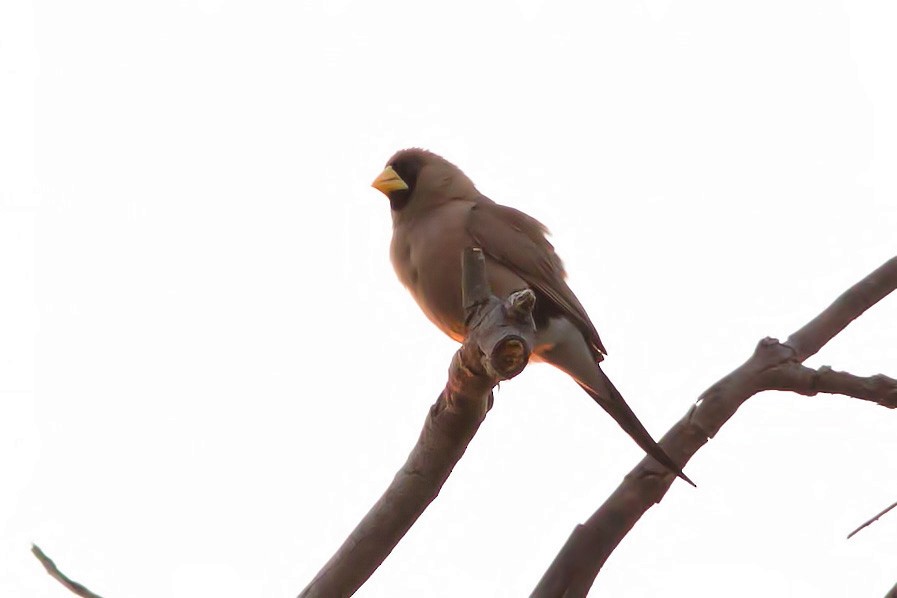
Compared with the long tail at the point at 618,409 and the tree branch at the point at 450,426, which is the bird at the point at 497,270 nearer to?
the long tail at the point at 618,409

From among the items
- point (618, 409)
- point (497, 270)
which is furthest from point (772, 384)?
point (497, 270)

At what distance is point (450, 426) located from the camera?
262 centimetres

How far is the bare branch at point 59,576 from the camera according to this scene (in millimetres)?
2283

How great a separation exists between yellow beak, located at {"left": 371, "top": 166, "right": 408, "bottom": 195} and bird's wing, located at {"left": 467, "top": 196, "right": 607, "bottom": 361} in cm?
47

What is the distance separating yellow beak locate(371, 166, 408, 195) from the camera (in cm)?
495

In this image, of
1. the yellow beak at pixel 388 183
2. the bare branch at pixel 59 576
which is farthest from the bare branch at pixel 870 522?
the yellow beak at pixel 388 183

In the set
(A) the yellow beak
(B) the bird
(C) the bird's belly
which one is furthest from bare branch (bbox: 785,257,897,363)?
(A) the yellow beak

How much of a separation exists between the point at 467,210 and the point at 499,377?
6.69 feet

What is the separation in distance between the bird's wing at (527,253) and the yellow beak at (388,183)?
1.54 ft

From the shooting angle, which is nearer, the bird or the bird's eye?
the bird

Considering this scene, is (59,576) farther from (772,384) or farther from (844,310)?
(844,310)

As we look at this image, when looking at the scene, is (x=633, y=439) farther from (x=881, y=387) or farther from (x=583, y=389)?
(x=881, y=387)

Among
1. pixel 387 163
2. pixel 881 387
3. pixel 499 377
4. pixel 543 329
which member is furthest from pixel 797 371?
pixel 387 163

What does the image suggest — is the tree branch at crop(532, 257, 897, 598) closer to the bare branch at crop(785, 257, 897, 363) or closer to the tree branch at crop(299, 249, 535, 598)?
the bare branch at crop(785, 257, 897, 363)
